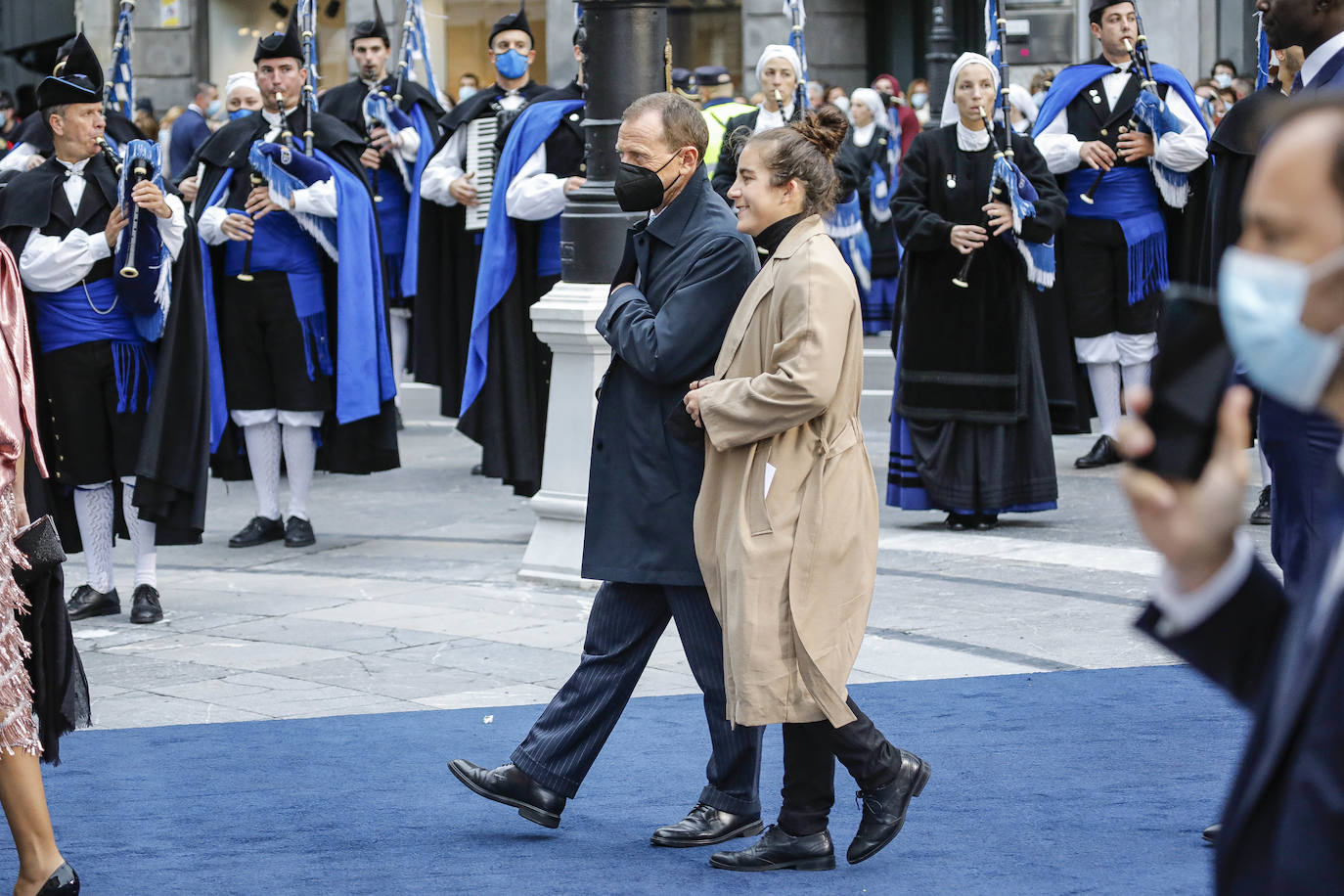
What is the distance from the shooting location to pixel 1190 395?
201 cm

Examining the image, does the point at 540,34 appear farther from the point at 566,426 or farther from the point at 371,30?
the point at 566,426

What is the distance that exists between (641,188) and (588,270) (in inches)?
122

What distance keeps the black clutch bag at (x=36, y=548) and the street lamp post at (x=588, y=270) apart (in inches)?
139

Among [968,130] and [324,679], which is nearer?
[324,679]

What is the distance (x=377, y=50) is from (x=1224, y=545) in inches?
395

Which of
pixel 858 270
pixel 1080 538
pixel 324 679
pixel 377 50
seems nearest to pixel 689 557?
pixel 324 679

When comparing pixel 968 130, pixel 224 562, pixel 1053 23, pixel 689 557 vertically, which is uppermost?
pixel 1053 23

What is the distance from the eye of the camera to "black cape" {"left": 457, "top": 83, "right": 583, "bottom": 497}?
9.12 metres

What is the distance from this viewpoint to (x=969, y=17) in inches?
916

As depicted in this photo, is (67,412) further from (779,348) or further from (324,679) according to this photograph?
(779,348)

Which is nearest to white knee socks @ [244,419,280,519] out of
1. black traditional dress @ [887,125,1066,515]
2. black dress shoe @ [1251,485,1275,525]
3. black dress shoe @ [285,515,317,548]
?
black dress shoe @ [285,515,317,548]

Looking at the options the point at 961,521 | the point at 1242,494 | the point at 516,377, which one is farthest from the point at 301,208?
the point at 1242,494

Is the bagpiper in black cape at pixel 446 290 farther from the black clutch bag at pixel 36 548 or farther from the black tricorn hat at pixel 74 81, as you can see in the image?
the black clutch bag at pixel 36 548

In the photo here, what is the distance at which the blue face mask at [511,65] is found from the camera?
1012cm
